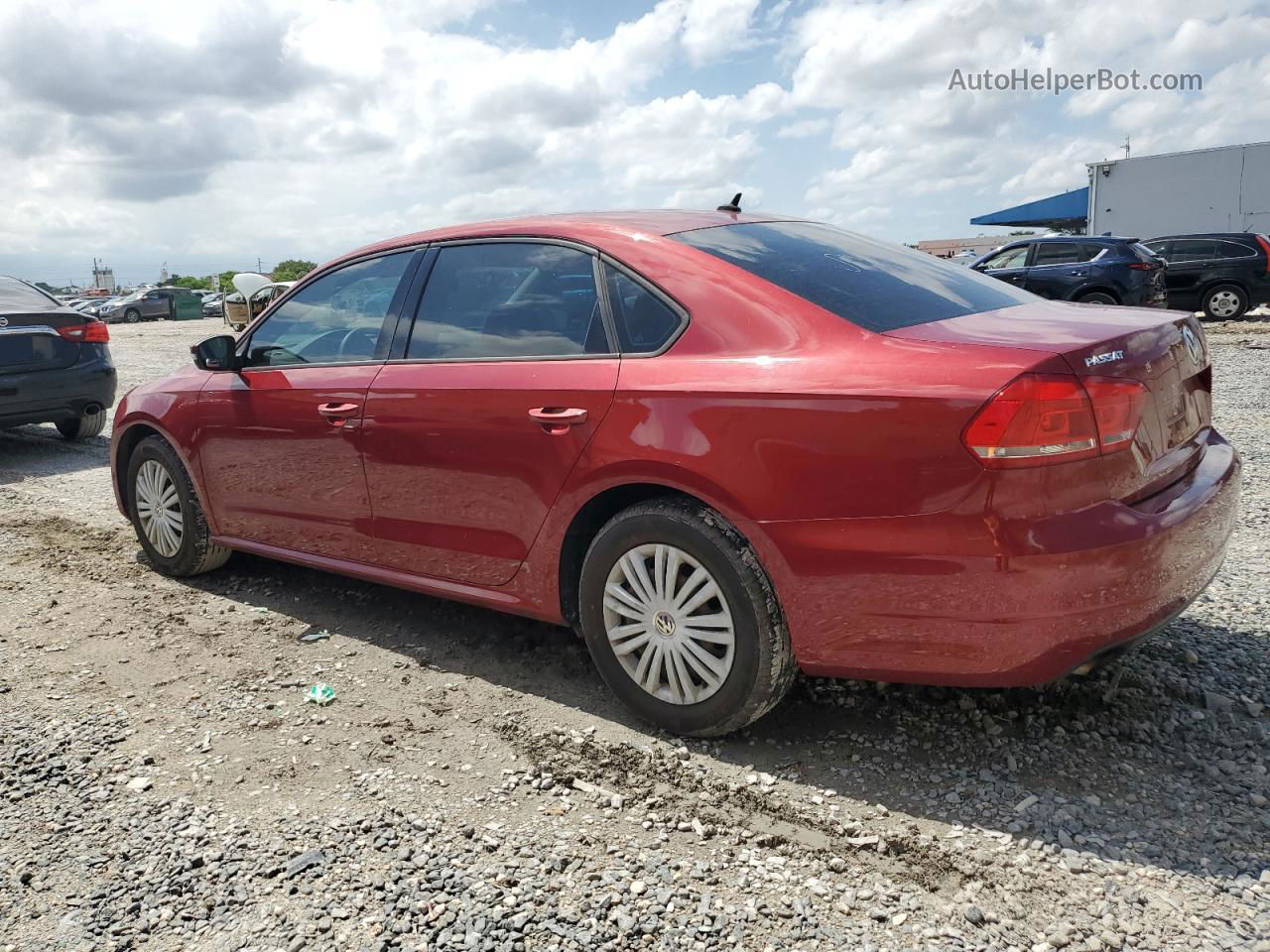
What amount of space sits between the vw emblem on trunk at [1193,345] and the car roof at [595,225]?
145 centimetres

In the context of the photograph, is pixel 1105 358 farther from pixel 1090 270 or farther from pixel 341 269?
pixel 1090 270

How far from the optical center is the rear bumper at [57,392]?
8180mm

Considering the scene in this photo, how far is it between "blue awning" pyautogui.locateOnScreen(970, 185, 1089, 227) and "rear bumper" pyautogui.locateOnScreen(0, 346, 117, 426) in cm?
3798

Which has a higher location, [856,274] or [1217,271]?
[1217,271]

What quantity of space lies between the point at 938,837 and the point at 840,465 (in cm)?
98

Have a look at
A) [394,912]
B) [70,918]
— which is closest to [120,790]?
[70,918]

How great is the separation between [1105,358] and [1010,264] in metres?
15.3

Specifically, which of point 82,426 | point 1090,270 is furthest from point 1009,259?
point 82,426

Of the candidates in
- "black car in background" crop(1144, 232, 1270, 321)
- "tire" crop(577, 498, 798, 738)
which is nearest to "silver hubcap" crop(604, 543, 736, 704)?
"tire" crop(577, 498, 798, 738)

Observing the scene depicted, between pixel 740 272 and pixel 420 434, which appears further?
pixel 420 434

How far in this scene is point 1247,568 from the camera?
4262mm

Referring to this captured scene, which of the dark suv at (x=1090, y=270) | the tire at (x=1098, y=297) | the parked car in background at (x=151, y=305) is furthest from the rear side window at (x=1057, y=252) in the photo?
the parked car in background at (x=151, y=305)

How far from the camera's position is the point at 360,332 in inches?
157

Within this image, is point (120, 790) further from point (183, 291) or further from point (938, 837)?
point (183, 291)
